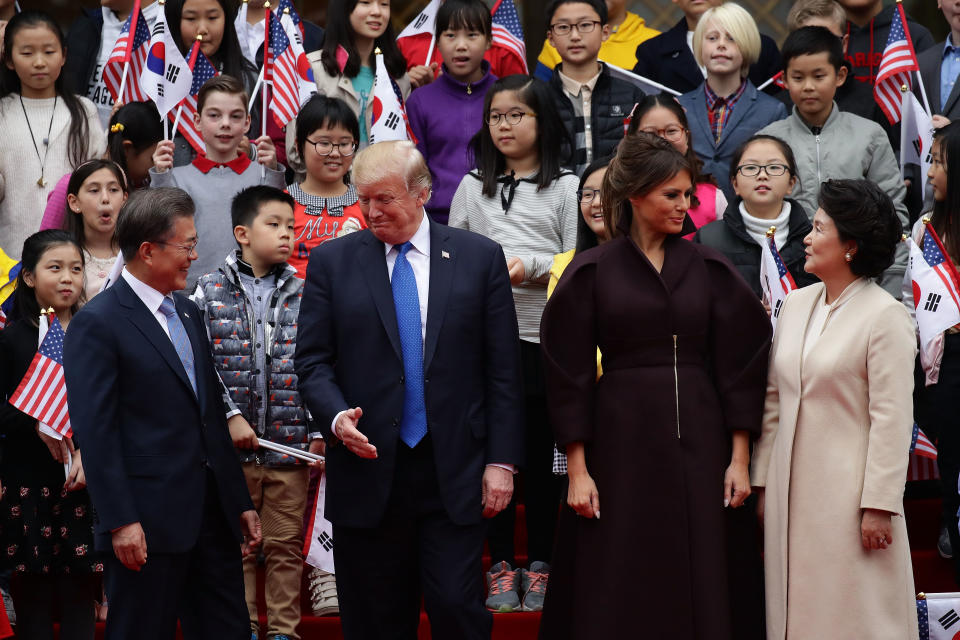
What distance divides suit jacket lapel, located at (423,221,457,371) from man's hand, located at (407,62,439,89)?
3.06m

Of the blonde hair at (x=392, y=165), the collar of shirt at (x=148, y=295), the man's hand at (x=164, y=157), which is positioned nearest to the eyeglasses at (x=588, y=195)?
the blonde hair at (x=392, y=165)

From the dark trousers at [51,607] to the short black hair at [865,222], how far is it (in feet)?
10.6

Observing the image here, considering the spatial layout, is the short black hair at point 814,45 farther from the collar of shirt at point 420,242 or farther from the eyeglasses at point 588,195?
the collar of shirt at point 420,242

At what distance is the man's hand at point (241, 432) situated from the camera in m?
4.71

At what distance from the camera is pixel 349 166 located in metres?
6.26

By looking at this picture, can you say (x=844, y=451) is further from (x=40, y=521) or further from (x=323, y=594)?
(x=40, y=521)

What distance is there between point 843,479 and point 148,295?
7.73 ft

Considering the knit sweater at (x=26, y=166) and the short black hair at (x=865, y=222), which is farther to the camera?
the knit sweater at (x=26, y=166)

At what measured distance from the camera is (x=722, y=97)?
6.57m

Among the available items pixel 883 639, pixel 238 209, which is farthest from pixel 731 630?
pixel 238 209

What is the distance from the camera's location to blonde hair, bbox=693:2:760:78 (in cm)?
655

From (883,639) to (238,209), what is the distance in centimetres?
304

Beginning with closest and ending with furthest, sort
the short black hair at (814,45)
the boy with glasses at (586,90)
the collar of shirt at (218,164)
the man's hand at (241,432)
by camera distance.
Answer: the man's hand at (241,432) < the collar of shirt at (218,164) < the short black hair at (814,45) < the boy with glasses at (586,90)

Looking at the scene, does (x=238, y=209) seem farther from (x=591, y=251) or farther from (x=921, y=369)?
(x=921, y=369)
